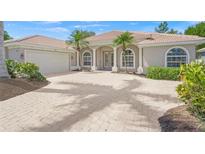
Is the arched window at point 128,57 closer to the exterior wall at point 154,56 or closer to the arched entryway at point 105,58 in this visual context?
the exterior wall at point 154,56

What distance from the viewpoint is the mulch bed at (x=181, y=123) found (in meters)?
4.47

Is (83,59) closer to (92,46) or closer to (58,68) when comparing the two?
(92,46)

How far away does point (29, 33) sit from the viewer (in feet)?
74.4

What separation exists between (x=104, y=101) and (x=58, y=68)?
1410 cm

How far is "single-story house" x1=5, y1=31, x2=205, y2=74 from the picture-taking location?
17406 mm

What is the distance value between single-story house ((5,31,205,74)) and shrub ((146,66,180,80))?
8.34 feet

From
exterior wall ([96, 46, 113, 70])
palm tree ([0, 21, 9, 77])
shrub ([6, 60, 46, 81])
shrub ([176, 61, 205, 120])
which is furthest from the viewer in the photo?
exterior wall ([96, 46, 113, 70])

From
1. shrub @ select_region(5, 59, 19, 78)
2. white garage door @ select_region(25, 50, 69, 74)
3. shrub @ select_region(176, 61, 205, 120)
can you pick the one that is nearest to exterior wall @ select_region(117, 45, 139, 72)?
white garage door @ select_region(25, 50, 69, 74)

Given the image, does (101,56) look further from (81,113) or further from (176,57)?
(81,113)

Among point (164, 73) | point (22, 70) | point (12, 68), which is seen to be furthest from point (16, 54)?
point (164, 73)

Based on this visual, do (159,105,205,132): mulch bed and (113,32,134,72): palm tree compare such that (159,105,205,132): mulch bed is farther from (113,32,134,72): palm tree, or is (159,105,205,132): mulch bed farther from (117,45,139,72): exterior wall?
(117,45,139,72): exterior wall

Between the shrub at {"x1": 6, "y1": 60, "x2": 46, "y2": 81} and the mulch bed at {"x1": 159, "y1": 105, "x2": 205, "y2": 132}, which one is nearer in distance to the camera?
the mulch bed at {"x1": 159, "y1": 105, "x2": 205, "y2": 132}

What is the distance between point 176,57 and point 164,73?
123 inches
